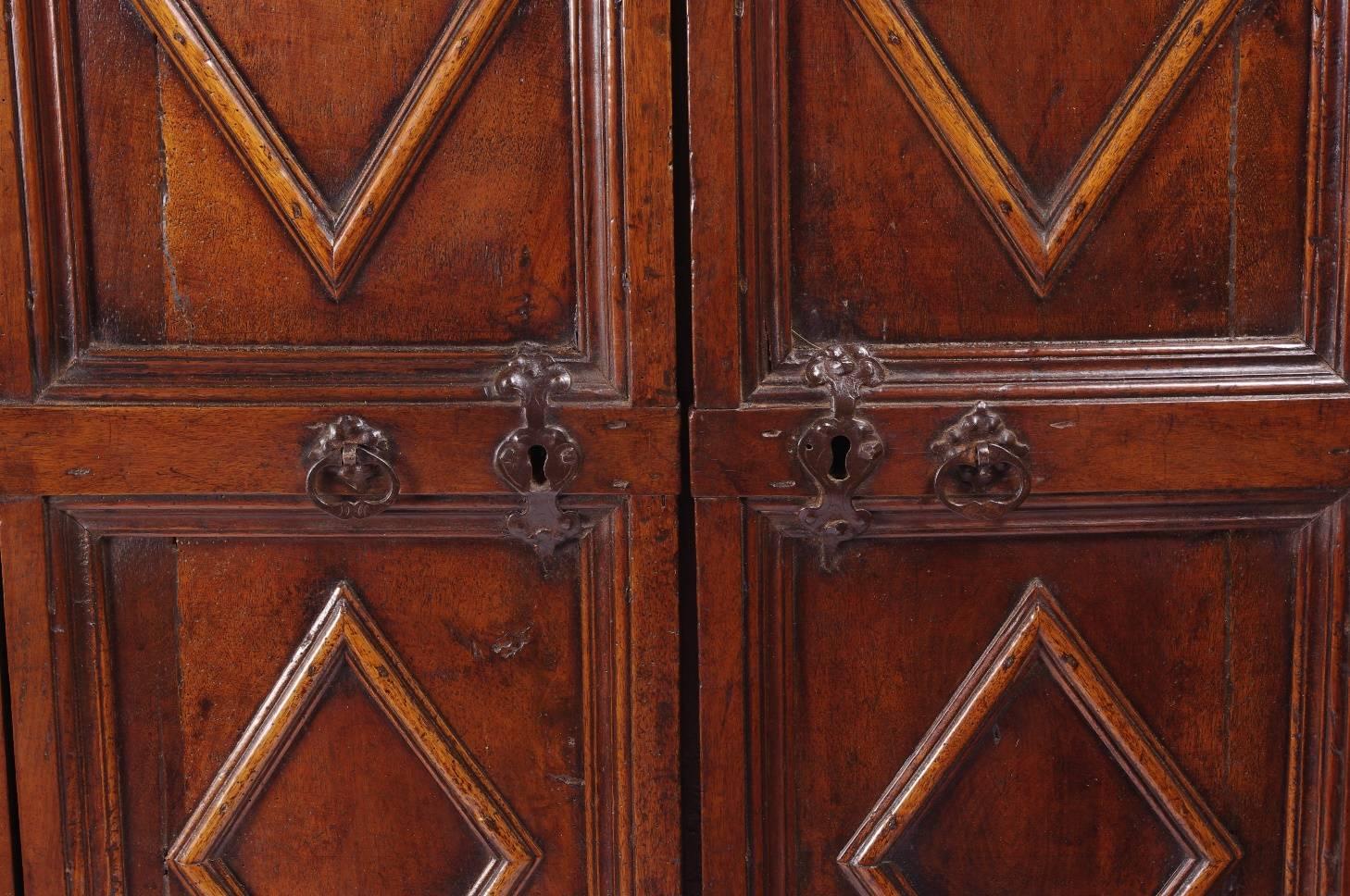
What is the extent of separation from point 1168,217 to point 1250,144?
4.1 inches

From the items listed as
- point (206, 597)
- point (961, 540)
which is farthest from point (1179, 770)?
point (206, 597)

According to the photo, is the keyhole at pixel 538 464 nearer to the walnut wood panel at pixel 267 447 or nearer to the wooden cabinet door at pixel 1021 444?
the walnut wood panel at pixel 267 447

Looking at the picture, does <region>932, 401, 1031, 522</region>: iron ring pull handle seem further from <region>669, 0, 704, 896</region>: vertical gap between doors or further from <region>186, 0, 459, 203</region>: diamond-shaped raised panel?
<region>186, 0, 459, 203</region>: diamond-shaped raised panel

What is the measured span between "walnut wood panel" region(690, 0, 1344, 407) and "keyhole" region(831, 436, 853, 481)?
0.21 ft

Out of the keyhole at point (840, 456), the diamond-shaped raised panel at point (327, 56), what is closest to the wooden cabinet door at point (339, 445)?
the diamond-shaped raised panel at point (327, 56)

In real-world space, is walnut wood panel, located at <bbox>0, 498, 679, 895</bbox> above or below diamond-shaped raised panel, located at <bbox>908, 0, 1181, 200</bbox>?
below

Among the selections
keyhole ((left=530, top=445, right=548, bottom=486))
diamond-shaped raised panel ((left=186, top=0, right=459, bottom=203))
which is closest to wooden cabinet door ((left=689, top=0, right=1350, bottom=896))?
keyhole ((left=530, top=445, right=548, bottom=486))

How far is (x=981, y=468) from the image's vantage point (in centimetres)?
104

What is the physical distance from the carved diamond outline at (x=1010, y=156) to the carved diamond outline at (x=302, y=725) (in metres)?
0.75

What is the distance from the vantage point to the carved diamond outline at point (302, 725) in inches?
43.2

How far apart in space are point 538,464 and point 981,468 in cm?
44

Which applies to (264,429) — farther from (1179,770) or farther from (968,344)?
(1179,770)

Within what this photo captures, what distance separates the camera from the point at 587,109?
105 cm

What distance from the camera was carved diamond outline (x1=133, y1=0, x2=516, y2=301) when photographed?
40.9 inches
